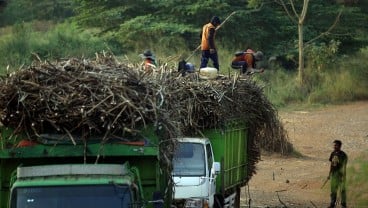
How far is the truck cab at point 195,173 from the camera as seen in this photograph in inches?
490

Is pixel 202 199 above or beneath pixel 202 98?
beneath

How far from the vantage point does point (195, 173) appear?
12.9m

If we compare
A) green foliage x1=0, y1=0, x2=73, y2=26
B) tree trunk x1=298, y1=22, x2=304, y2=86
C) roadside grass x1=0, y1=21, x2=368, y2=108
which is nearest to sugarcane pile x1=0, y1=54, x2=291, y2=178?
roadside grass x1=0, y1=21, x2=368, y2=108

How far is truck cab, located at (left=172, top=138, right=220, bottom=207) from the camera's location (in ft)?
40.9

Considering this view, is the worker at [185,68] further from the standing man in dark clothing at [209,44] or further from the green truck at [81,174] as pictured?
the green truck at [81,174]

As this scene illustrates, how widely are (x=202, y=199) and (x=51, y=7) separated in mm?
43926

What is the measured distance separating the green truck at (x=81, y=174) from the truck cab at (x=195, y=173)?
241 centimetres

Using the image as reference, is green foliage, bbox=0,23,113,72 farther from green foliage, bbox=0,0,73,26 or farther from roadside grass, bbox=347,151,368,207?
roadside grass, bbox=347,151,368,207

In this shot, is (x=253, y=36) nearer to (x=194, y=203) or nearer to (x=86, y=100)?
(x=194, y=203)

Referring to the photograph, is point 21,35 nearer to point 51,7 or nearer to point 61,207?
point 51,7

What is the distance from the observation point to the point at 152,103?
9656mm

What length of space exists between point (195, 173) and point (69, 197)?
4662mm

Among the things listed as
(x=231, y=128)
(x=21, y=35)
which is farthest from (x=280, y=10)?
(x=231, y=128)

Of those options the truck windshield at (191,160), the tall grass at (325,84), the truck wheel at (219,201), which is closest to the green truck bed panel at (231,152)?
the truck wheel at (219,201)
